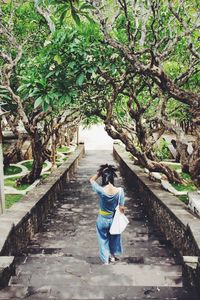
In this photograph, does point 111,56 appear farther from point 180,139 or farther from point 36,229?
point 36,229

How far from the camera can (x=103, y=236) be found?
21.0 ft

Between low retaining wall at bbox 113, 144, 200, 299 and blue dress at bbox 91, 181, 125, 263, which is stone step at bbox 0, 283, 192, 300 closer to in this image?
low retaining wall at bbox 113, 144, 200, 299

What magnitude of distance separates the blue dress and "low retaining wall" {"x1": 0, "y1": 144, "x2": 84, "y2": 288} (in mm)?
1596

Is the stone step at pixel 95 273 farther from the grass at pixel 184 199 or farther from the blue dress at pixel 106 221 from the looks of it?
the grass at pixel 184 199

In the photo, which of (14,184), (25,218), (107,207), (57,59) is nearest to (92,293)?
(107,207)

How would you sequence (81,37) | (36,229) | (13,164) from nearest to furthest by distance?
(81,37)
(36,229)
(13,164)

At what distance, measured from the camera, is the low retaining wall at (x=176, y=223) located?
5492 mm

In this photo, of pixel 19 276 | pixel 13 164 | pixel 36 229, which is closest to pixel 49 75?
pixel 19 276

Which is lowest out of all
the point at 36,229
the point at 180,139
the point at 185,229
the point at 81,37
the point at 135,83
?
the point at 36,229

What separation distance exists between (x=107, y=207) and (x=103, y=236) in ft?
1.88

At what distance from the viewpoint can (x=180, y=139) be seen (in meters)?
9.75

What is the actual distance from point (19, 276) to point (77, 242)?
2.47 m

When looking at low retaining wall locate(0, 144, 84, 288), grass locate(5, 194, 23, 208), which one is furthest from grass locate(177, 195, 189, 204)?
grass locate(5, 194, 23, 208)

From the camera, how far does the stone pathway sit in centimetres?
527
